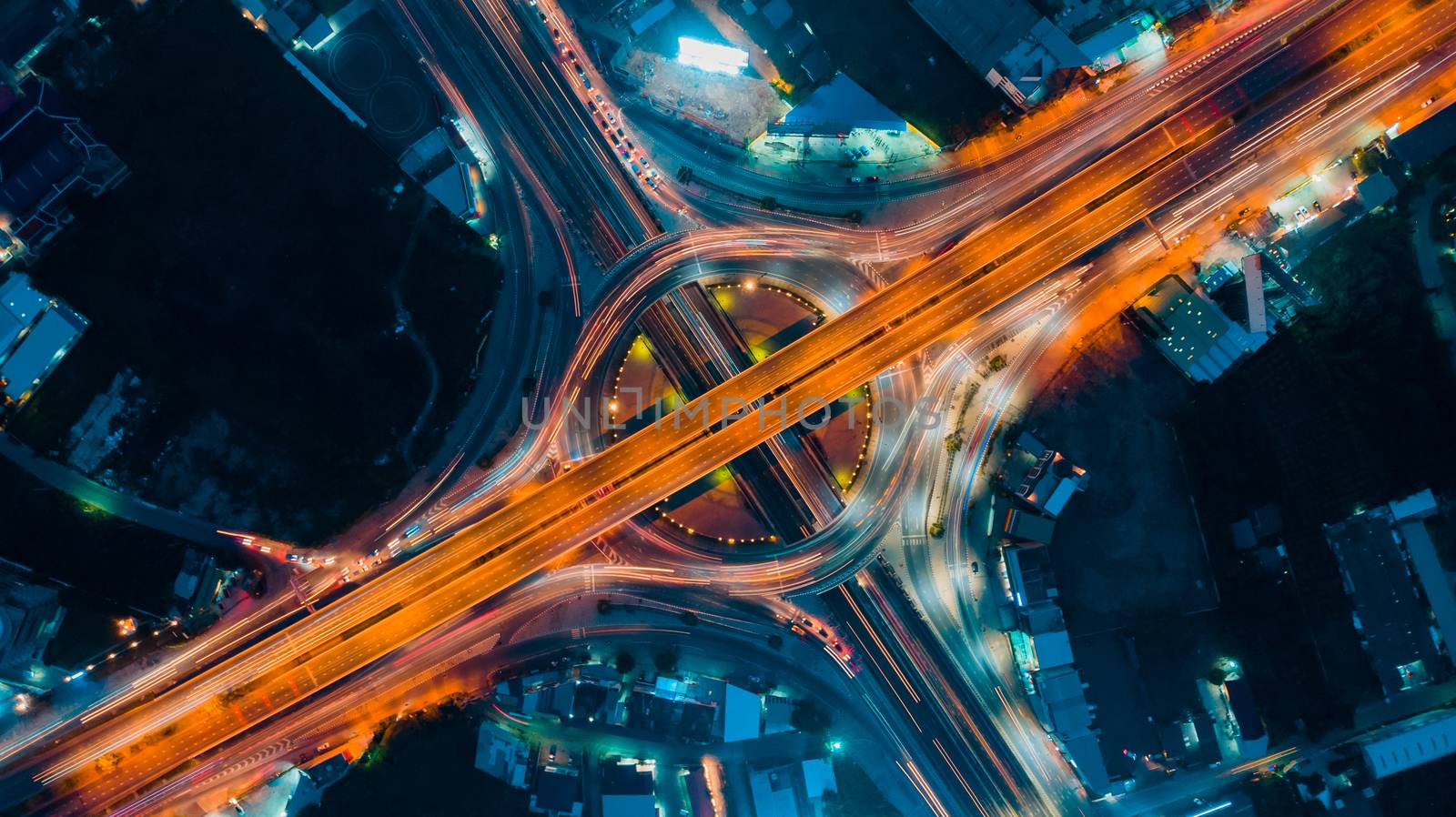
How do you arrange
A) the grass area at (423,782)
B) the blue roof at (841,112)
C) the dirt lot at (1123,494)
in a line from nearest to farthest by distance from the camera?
the grass area at (423,782)
the dirt lot at (1123,494)
the blue roof at (841,112)

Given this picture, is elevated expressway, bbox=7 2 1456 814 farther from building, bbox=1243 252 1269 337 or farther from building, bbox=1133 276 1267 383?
building, bbox=1243 252 1269 337

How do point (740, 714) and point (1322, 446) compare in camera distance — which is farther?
point (740, 714)

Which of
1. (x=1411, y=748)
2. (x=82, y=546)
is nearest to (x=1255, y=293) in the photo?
(x=1411, y=748)

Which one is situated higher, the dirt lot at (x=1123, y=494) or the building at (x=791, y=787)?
the dirt lot at (x=1123, y=494)

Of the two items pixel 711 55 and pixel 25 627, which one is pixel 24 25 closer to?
pixel 25 627

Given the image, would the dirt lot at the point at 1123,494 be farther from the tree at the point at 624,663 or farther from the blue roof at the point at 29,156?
the blue roof at the point at 29,156

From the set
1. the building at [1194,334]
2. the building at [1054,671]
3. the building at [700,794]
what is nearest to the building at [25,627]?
the building at [700,794]

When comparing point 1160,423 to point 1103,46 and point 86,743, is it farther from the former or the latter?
point 86,743
